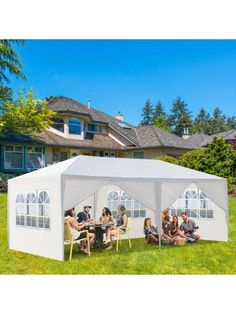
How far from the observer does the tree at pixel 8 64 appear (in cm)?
954

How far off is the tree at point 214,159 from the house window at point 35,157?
3.31 m

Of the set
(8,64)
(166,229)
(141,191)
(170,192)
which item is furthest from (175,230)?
(8,64)

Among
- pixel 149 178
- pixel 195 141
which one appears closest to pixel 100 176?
pixel 149 178

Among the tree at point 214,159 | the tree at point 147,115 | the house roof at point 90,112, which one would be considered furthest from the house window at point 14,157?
the tree at point 214,159

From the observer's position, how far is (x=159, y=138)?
11.4 metres

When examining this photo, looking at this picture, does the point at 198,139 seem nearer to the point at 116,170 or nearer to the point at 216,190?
the point at 216,190

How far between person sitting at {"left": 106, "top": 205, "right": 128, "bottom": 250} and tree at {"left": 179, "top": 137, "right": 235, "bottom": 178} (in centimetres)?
201

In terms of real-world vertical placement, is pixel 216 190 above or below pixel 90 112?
below

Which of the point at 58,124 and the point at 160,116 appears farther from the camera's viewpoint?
the point at 58,124

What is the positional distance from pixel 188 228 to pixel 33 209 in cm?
332
